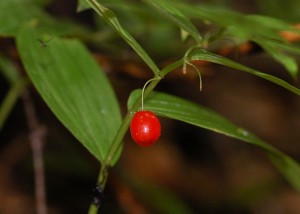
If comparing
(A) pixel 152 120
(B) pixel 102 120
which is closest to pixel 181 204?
(B) pixel 102 120

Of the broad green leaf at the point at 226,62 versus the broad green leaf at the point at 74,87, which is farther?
the broad green leaf at the point at 74,87

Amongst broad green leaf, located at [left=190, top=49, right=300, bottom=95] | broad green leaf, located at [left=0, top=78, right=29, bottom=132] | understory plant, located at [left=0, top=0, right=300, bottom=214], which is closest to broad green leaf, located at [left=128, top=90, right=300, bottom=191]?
understory plant, located at [left=0, top=0, right=300, bottom=214]

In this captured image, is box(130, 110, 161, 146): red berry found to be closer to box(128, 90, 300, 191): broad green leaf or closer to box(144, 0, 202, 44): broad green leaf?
box(128, 90, 300, 191): broad green leaf

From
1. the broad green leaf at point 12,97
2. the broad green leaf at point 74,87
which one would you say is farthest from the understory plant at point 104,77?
the broad green leaf at point 12,97

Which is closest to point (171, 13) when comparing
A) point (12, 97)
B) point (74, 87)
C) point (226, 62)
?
point (226, 62)

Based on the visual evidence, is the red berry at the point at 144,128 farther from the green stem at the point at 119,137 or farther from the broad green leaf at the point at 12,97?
the broad green leaf at the point at 12,97
